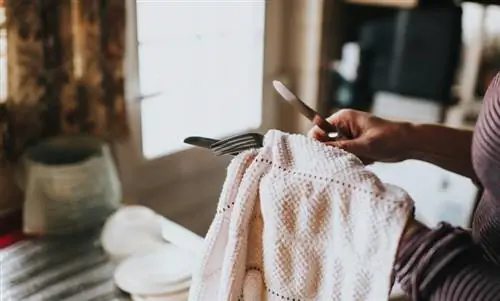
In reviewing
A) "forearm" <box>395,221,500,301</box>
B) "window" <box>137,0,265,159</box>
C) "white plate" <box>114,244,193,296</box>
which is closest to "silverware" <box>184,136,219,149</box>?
"forearm" <box>395,221,500,301</box>

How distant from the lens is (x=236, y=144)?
2.49 ft

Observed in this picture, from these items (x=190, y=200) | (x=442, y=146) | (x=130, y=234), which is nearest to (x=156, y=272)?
(x=130, y=234)

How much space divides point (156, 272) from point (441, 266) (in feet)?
2.11

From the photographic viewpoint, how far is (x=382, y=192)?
23.8 inches

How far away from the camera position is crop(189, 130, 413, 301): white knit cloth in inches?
24.0

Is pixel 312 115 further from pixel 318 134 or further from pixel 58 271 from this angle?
pixel 58 271

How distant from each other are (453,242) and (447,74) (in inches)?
48.7

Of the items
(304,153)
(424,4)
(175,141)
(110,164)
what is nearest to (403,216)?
(304,153)

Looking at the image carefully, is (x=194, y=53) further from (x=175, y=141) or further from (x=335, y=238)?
(x=335, y=238)

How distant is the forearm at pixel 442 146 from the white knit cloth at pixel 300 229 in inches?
10.7

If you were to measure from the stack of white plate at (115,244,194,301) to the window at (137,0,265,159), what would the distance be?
52 centimetres

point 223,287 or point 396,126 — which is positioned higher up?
point 396,126

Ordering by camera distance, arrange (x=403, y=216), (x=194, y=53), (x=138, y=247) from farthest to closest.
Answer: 1. (x=194, y=53)
2. (x=138, y=247)
3. (x=403, y=216)

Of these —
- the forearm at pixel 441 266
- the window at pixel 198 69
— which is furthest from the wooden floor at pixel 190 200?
the forearm at pixel 441 266
